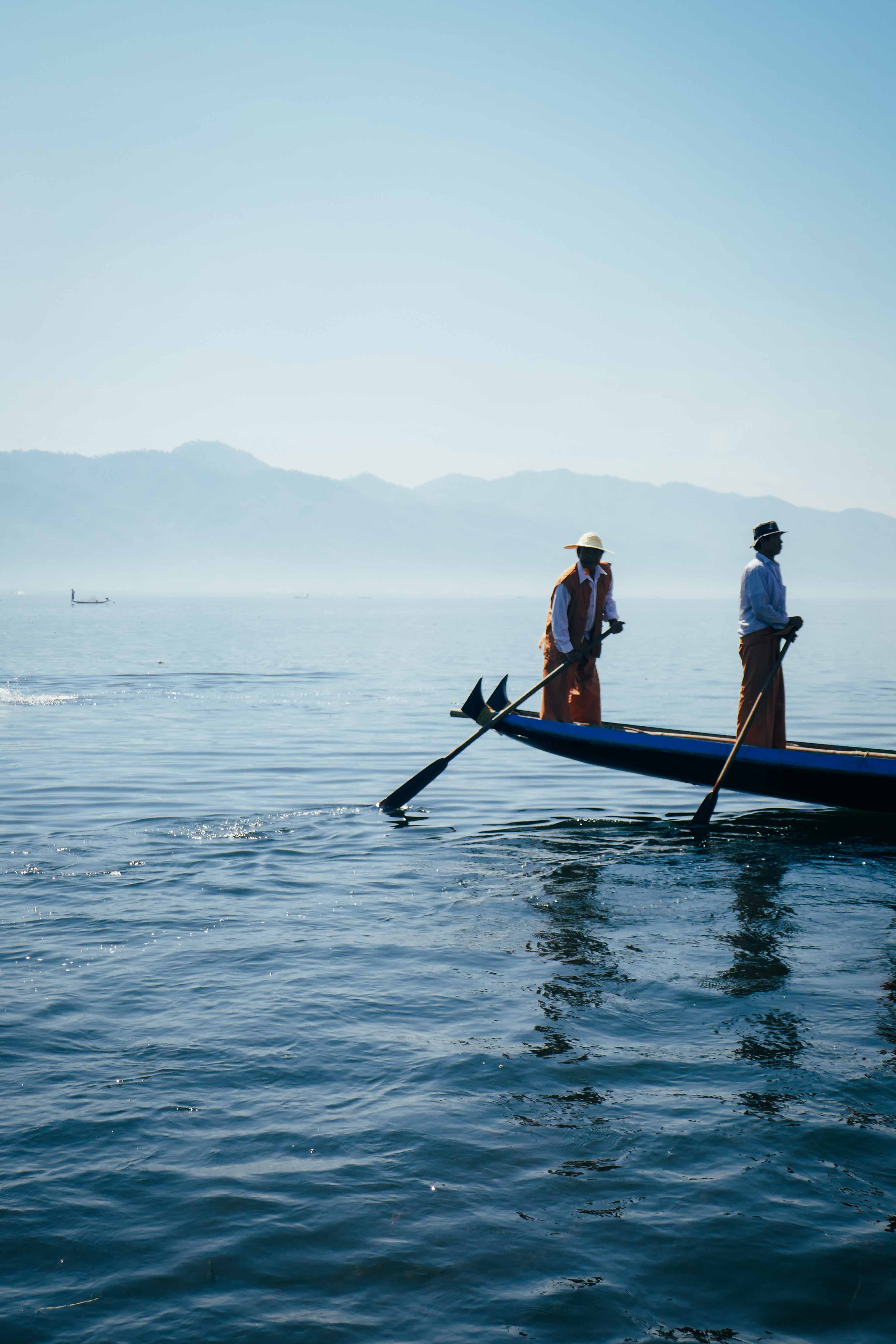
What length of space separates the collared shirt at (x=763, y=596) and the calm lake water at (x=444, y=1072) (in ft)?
6.56

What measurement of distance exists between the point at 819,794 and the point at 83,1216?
8.15 metres

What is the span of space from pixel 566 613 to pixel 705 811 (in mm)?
2640

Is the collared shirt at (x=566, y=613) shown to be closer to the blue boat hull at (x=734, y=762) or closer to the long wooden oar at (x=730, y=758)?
the blue boat hull at (x=734, y=762)

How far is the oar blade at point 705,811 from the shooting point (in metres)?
10.7

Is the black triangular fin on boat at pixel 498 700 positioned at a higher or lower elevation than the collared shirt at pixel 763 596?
lower

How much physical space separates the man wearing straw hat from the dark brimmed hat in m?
1.60

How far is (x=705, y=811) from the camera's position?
10.8 meters

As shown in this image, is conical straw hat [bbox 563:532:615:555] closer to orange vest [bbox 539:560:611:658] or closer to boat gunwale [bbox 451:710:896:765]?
orange vest [bbox 539:560:611:658]

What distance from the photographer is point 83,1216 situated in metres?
4.16

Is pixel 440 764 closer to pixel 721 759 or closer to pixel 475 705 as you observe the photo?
pixel 475 705

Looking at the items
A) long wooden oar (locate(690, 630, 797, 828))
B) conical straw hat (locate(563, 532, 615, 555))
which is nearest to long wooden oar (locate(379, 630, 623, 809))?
conical straw hat (locate(563, 532, 615, 555))

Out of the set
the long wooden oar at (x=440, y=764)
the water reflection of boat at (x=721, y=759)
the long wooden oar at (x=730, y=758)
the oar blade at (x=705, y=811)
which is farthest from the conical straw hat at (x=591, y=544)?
the oar blade at (x=705, y=811)

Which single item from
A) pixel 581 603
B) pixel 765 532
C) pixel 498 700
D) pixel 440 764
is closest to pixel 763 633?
pixel 765 532

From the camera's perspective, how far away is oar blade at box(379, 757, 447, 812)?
12.1 meters
